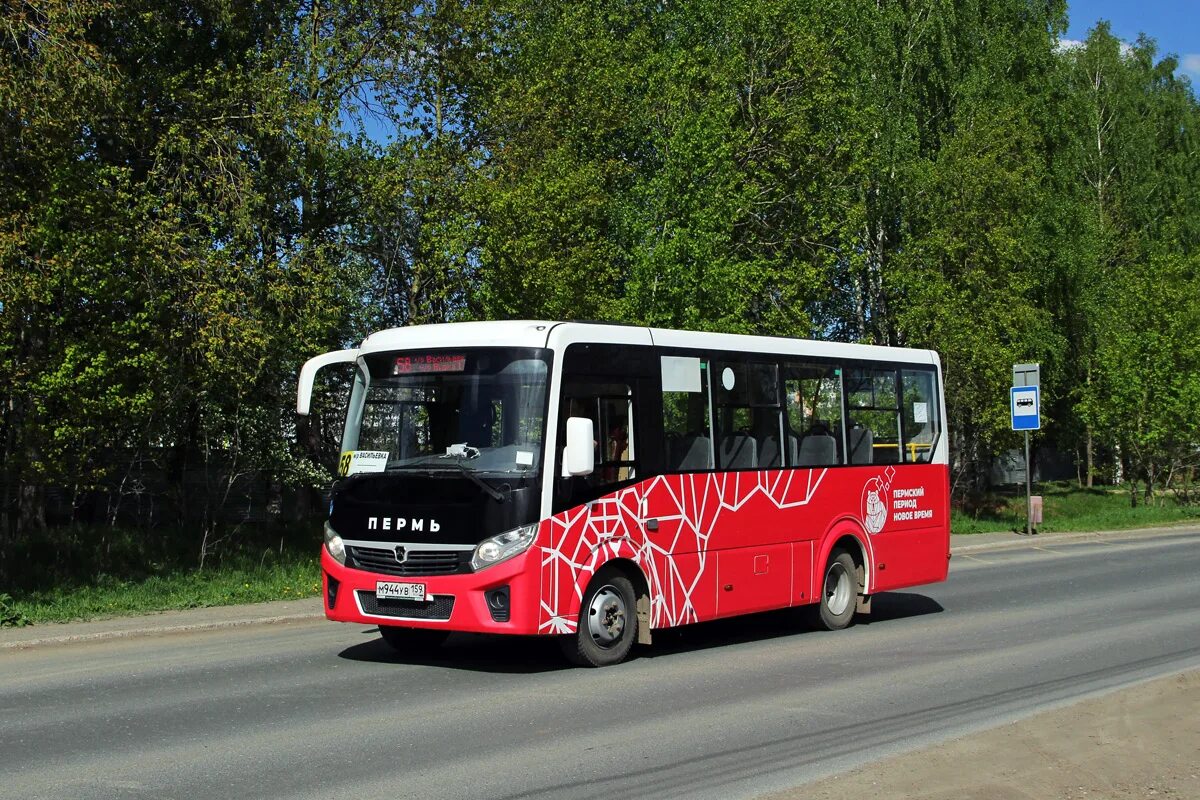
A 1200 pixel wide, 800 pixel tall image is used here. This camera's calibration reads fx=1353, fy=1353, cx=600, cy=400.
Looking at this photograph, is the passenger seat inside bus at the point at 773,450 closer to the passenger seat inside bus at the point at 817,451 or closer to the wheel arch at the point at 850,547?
the passenger seat inside bus at the point at 817,451

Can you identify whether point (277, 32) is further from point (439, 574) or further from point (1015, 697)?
point (1015, 697)

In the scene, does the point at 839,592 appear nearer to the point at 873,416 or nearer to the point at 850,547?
the point at 850,547

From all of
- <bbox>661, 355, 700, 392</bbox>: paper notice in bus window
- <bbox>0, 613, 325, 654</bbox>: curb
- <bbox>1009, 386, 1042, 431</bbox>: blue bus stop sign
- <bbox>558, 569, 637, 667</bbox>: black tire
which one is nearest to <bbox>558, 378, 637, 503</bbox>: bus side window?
<bbox>661, 355, 700, 392</bbox>: paper notice in bus window

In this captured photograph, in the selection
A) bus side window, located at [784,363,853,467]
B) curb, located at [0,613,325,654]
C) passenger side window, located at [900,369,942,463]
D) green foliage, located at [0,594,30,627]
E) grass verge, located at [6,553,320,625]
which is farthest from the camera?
grass verge, located at [6,553,320,625]

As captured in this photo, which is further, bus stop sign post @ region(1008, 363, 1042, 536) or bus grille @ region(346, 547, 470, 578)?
bus stop sign post @ region(1008, 363, 1042, 536)

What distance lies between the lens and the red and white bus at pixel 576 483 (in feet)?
36.4

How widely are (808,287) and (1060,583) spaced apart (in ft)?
56.5

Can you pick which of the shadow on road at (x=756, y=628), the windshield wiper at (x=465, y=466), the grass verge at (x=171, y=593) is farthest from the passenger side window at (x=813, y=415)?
the grass verge at (x=171, y=593)

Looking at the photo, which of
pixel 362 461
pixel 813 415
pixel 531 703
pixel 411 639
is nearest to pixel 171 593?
pixel 411 639

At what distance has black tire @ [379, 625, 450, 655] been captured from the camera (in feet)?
41.9

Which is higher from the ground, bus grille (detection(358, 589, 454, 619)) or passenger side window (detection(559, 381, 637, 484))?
passenger side window (detection(559, 381, 637, 484))

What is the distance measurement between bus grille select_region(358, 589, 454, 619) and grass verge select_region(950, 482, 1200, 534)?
24628 mm

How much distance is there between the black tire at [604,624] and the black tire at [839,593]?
343cm

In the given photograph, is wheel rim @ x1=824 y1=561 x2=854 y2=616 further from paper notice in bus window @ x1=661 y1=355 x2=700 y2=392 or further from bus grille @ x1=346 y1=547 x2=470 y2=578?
bus grille @ x1=346 y1=547 x2=470 y2=578
